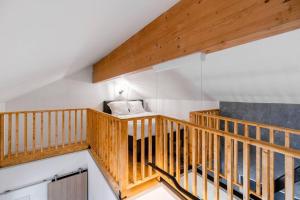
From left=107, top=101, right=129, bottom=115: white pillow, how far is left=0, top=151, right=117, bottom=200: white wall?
51.0 inches

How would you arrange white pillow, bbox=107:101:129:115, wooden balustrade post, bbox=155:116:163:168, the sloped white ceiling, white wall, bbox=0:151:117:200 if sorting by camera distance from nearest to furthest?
the sloped white ceiling
wooden balustrade post, bbox=155:116:163:168
white wall, bbox=0:151:117:200
white pillow, bbox=107:101:129:115

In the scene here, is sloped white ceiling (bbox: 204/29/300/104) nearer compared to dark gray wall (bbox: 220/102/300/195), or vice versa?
sloped white ceiling (bbox: 204/29/300/104)

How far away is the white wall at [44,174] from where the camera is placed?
2.97 meters

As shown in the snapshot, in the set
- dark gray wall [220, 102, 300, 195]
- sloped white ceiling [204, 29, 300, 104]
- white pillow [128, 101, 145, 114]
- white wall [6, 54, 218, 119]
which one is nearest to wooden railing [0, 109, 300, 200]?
dark gray wall [220, 102, 300, 195]

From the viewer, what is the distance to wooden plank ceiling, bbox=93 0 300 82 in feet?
3.06

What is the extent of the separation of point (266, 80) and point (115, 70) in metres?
2.46

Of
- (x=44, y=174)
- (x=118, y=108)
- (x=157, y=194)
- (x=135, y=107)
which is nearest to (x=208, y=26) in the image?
(x=157, y=194)

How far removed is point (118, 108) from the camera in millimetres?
4523

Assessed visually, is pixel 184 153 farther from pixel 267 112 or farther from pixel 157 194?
pixel 267 112

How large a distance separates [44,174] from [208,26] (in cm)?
390

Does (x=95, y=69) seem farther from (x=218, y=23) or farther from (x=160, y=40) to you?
(x=218, y=23)

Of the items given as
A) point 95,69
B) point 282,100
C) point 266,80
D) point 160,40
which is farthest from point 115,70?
point 282,100

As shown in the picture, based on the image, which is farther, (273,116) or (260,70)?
(273,116)

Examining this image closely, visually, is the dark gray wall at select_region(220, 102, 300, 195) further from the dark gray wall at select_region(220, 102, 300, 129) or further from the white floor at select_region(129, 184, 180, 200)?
the white floor at select_region(129, 184, 180, 200)
